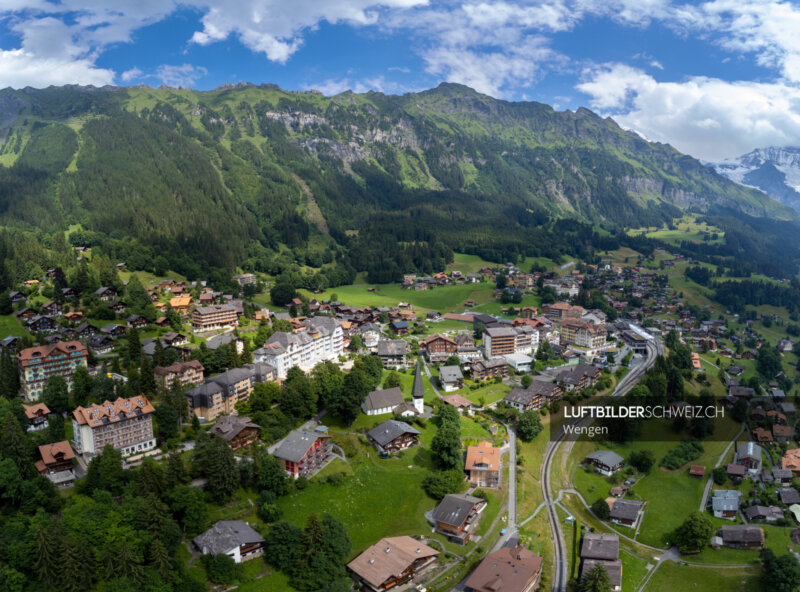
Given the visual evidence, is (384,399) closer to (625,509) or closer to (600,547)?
(625,509)

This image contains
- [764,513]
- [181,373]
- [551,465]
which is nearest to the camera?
[764,513]

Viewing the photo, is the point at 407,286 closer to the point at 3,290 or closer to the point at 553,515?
the point at 3,290

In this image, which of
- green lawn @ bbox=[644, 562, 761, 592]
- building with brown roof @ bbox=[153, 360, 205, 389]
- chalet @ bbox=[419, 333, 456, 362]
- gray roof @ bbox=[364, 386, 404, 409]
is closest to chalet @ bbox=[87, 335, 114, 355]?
building with brown roof @ bbox=[153, 360, 205, 389]

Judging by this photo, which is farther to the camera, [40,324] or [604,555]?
[40,324]

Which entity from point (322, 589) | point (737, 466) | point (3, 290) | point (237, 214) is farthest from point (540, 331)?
point (237, 214)

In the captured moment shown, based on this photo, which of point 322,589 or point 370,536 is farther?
point 370,536

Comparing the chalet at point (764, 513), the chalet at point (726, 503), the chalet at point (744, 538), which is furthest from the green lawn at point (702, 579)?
the chalet at point (764, 513)

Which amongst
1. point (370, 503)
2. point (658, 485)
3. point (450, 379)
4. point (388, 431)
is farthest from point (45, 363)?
point (658, 485)
